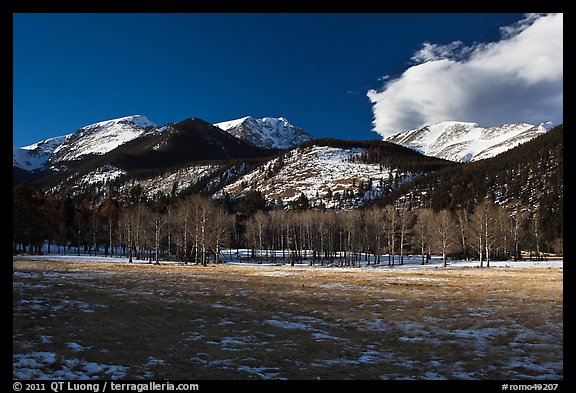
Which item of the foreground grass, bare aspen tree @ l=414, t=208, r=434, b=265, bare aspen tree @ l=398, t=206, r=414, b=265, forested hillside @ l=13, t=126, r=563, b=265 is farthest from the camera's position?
bare aspen tree @ l=414, t=208, r=434, b=265

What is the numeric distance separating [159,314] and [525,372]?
16624 mm

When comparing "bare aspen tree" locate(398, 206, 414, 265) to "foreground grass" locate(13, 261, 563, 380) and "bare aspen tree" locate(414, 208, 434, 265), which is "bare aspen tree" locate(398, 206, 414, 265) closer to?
"bare aspen tree" locate(414, 208, 434, 265)

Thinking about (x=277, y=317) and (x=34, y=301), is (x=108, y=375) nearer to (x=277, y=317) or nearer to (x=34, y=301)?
(x=277, y=317)

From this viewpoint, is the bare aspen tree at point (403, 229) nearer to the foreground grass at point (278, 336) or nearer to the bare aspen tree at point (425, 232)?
the bare aspen tree at point (425, 232)

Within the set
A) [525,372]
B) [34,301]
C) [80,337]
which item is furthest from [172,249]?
[525,372]

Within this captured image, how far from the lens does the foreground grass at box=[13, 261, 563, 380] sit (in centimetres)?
1086

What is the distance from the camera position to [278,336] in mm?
15305

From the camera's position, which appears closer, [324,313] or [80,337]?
[80,337]

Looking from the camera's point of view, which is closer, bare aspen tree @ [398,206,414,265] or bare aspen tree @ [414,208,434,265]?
bare aspen tree @ [398,206,414,265]

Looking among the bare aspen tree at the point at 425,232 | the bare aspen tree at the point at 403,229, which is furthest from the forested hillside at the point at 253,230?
the bare aspen tree at the point at 425,232

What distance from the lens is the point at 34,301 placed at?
20.3m

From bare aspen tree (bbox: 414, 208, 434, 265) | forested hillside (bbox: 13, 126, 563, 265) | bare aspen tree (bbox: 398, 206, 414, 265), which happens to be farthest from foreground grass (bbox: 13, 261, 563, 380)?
bare aspen tree (bbox: 414, 208, 434, 265)

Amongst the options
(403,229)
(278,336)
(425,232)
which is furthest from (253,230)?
(278,336)

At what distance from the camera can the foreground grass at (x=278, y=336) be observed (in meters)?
10.9
